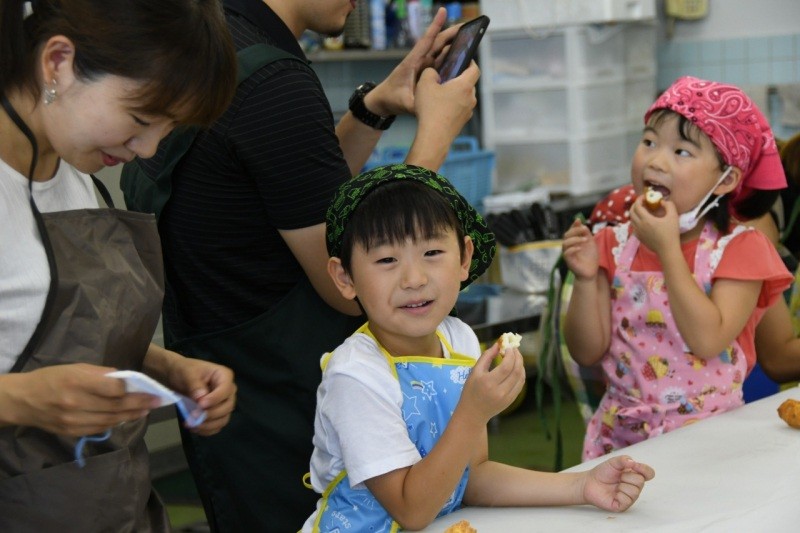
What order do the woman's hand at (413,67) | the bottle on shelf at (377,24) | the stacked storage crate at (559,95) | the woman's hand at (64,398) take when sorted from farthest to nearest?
the bottle on shelf at (377,24), the stacked storage crate at (559,95), the woman's hand at (413,67), the woman's hand at (64,398)

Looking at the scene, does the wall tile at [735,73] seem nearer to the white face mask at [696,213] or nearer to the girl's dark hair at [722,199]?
the girl's dark hair at [722,199]

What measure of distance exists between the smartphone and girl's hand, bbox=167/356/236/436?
80cm

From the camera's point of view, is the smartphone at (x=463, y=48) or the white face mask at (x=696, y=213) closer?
the smartphone at (x=463, y=48)

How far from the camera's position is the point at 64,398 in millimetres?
1237

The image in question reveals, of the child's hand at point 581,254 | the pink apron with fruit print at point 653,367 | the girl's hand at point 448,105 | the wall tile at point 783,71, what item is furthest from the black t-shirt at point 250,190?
the wall tile at point 783,71

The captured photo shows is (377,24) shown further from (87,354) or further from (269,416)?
(87,354)

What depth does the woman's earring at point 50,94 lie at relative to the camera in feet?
4.54

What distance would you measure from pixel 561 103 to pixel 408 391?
151 inches

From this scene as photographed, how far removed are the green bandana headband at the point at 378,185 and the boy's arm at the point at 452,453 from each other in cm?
32

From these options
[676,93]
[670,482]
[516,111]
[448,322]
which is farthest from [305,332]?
Result: [516,111]

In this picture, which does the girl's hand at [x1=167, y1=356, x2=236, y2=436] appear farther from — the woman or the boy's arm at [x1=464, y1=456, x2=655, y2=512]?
the boy's arm at [x1=464, y1=456, x2=655, y2=512]

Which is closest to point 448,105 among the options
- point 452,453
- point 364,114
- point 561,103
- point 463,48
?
point 463,48

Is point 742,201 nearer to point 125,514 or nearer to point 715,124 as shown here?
point 715,124

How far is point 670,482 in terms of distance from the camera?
1795 millimetres
